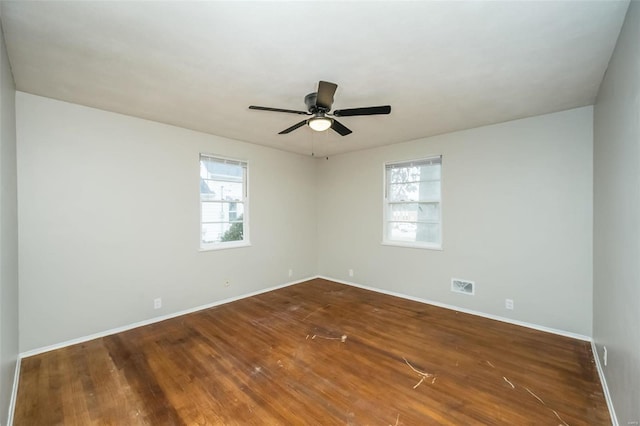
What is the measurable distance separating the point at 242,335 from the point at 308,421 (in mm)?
1537

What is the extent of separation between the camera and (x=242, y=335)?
3.18 m

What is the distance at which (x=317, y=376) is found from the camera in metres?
2.39

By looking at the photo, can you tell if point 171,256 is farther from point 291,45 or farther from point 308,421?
point 291,45

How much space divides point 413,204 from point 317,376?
3.10m

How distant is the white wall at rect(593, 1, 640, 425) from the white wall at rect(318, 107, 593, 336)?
1.74 ft

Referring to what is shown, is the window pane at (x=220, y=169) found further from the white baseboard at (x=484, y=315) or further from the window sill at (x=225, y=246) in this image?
the white baseboard at (x=484, y=315)

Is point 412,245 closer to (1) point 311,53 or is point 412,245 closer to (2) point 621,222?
(2) point 621,222

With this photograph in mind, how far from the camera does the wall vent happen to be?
3.84 meters

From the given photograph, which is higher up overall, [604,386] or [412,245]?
[412,245]

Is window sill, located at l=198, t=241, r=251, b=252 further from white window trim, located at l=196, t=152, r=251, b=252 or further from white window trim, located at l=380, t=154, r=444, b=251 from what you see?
white window trim, located at l=380, t=154, r=444, b=251

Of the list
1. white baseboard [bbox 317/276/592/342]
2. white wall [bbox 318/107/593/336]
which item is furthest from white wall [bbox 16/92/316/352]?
white wall [bbox 318/107/593/336]

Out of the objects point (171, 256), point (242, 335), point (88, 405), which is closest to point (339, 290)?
point (242, 335)

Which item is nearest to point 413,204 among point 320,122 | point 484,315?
point 484,315

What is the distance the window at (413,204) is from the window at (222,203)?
2535 mm
